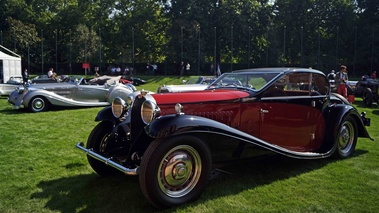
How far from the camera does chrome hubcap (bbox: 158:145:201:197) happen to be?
391 centimetres

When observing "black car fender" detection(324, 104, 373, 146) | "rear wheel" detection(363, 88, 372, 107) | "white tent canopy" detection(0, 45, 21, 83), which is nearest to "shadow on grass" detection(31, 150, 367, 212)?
"black car fender" detection(324, 104, 373, 146)

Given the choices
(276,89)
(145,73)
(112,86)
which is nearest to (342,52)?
(145,73)

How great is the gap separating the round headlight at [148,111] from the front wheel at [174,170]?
19.5 inches

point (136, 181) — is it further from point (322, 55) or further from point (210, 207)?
point (322, 55)

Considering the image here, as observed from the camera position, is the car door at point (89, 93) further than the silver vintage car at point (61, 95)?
Yes

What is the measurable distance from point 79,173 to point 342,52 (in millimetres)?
42953

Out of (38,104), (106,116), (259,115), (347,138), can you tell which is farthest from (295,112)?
(38,104)

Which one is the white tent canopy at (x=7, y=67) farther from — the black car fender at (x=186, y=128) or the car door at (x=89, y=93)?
the black car fender at (x=186, y=128)

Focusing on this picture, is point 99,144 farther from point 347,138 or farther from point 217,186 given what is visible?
point 347,138

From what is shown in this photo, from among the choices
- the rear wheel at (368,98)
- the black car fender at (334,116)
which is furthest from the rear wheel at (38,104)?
the rear wheel at (368,98)

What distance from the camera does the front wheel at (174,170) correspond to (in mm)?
3717

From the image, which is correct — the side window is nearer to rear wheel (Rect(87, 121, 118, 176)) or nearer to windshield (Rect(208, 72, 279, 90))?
windshield (Rect(208, 72, 279, 90))

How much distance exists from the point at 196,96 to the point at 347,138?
11.0 ft

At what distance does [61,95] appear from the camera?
13477mm
